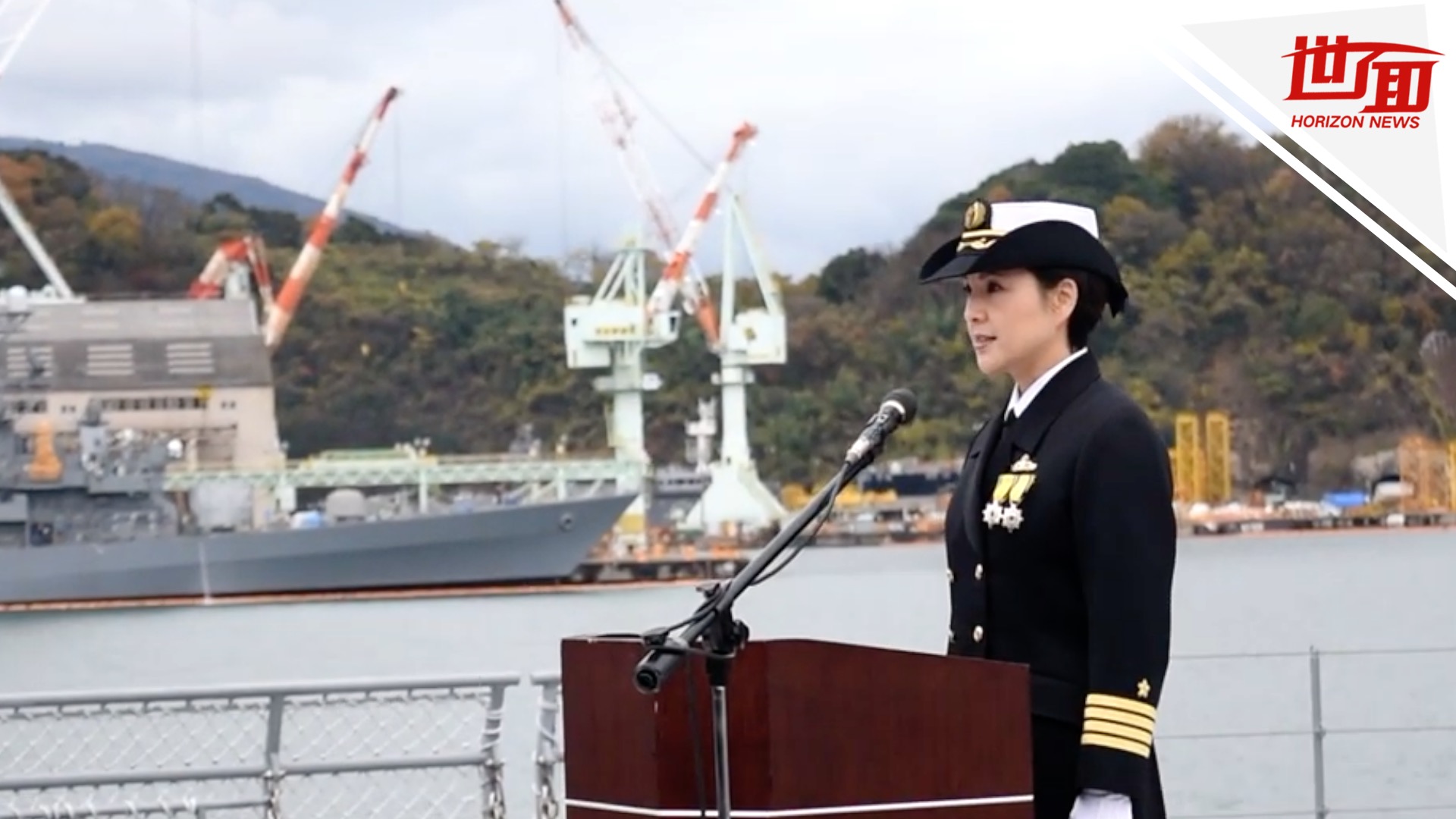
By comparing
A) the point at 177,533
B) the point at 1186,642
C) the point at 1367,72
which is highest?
the point at 1367,72

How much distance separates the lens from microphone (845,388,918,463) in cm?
206

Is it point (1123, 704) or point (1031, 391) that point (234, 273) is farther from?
point (1123, 704)

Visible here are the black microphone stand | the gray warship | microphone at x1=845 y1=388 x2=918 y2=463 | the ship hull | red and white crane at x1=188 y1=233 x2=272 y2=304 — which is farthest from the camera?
red and white crane at x1=188 y1=233 x2=272 y2=304

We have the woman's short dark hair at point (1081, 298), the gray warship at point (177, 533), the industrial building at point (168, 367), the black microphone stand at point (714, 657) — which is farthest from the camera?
the industrial building at point (168, 367)

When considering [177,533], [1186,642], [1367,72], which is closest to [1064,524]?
[1367,72]

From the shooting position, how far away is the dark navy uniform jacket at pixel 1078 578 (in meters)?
2.07

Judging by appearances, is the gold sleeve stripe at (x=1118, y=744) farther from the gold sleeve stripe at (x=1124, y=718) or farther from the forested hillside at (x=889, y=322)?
the forested hillside at (x=889, y=322)

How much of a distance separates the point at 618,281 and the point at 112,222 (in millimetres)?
11586

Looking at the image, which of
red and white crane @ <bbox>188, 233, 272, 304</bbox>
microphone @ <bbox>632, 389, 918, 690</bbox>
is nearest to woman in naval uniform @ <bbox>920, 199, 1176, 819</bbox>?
microphone @ <bbox>632, 389, 918, 690</bbox>

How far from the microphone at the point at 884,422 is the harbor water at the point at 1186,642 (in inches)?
38.7

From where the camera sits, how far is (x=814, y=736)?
190 cm

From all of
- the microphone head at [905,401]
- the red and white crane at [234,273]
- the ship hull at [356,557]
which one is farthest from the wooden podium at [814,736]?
the red and white crane at [234,273]

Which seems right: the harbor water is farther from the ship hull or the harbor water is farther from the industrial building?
the industrial building

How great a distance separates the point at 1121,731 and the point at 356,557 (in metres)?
47.0
